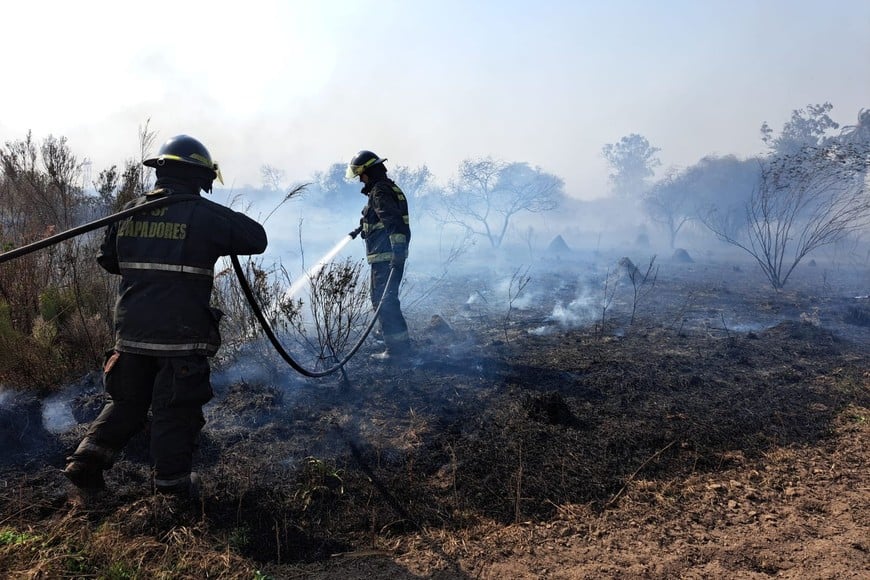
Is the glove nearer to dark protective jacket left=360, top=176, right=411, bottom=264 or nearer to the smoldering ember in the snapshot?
dark protective jacket left=360, top=176, right=411, bottom=264

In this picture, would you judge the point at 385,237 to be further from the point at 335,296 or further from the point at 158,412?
the point at 158,412

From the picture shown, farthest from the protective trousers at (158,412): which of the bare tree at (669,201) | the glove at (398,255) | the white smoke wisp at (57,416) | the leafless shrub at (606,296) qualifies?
the bare tree at (669,201)

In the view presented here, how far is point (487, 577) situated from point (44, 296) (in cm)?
432

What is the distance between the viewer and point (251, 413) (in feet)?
12.2

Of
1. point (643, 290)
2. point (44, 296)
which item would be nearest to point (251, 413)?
point (44, 296)

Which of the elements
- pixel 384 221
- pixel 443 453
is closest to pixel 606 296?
pixel 384 221

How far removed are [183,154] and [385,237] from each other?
102 inches

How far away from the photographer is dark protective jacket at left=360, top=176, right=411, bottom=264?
4.91 metres

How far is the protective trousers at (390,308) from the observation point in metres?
5.07

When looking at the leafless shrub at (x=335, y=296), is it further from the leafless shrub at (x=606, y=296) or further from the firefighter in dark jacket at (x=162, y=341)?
the leafless shrub at (x=606, y=296)

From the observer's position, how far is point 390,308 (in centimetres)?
510

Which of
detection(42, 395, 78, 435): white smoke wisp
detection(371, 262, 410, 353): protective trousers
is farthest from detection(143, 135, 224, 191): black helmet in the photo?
detection(371, 262, 410, 353): protective trousers

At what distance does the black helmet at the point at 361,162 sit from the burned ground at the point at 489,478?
202 centimetres

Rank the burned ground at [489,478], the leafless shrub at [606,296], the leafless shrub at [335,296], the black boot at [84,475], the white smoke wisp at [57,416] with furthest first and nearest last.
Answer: the leafless shrub at [606,296] → the leafless shrub at [335,296] → the white smoke wisp at [57,416] → the black boot at [84,475] → the burned ground at [489,478]
